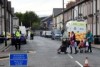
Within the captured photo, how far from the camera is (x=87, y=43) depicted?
111 feet

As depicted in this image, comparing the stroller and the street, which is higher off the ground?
the stroller

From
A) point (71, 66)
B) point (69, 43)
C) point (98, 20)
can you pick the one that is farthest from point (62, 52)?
point (98, 20)

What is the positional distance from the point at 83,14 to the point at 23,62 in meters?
51.5

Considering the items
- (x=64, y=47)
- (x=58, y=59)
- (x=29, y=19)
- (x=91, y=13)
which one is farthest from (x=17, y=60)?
(x=29, y=19)

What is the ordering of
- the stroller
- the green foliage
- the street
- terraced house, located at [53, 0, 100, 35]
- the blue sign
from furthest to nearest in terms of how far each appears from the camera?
1. the green foliage
2. terraced house, located at [53, 0, 100, 35]
3. the stroller
4. the street
5. the blue sign

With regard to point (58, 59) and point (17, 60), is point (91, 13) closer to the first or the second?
point (58, 59)

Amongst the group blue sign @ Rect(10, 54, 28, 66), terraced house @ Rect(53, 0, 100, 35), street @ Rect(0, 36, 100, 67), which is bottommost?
street @ Rect(0, 36, 100, 67)

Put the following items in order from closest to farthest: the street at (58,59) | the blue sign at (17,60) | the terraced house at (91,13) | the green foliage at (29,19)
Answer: the blue sign at (17,60)
the street at (58,59)
the terraced house at (91,13)
the green foliage at (29,19)

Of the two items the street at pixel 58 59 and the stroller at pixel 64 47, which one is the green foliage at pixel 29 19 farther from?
the street at pixel 58 59

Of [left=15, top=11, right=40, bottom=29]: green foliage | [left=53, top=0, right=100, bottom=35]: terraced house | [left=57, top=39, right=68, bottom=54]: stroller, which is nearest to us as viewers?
[left=57, top=39, right=68, bottom=54]: stroller

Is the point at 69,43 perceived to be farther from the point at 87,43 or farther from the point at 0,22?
the point at 0,22

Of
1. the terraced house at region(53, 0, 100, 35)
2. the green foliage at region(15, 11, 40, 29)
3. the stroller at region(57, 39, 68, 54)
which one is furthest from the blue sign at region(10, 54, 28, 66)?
the green foliage at region(15, 11, 40, 29)

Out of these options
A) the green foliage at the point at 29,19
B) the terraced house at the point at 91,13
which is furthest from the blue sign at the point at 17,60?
the green foliage at the point at 29,19

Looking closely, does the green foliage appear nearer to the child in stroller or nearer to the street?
the child in stroller
